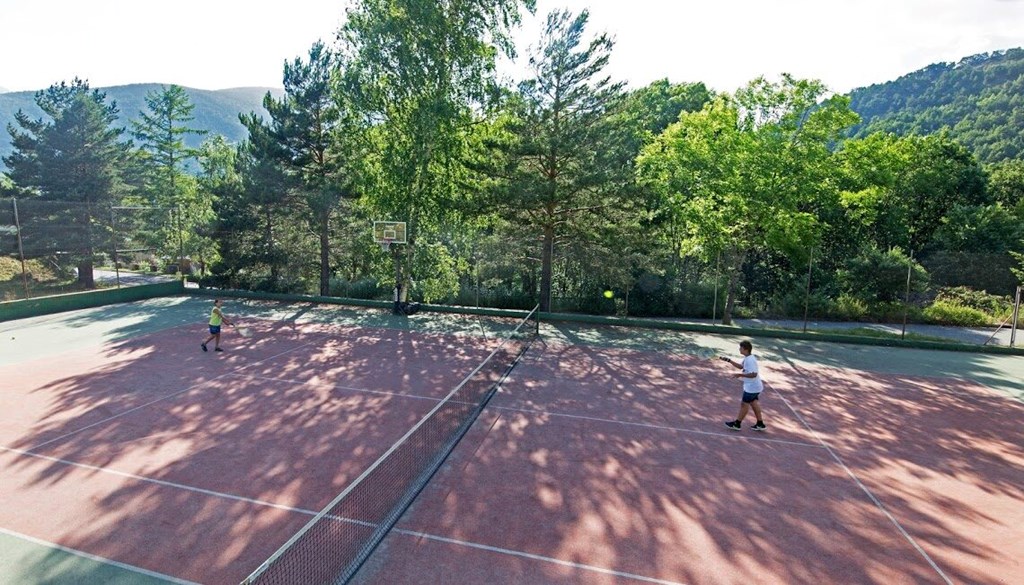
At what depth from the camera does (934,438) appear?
1089cm

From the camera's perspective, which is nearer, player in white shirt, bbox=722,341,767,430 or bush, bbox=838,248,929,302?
player in white shirt, bbox=722,341,767,430

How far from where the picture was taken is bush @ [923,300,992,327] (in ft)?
76.7

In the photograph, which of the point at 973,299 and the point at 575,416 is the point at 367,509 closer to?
the point at 575,416

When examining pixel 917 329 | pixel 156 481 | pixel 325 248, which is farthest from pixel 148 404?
pixel 917 329

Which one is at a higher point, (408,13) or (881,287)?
Answer: (408,13)

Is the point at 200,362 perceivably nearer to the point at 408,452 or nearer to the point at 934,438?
the point at 408,452

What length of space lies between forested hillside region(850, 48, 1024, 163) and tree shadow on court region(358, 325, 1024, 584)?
6003cm

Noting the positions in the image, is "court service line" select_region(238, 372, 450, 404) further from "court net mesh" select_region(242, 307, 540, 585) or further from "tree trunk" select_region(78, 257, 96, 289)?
"tree trunk" select_region(78, 257, 96, 289)

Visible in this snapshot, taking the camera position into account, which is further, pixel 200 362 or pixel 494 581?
pixel 200 362

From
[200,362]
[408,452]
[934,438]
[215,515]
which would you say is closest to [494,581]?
[408,452]

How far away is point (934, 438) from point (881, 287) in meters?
17.4

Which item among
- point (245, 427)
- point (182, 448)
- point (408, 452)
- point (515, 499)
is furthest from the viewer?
point (245, 427)

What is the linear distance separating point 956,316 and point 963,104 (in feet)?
417

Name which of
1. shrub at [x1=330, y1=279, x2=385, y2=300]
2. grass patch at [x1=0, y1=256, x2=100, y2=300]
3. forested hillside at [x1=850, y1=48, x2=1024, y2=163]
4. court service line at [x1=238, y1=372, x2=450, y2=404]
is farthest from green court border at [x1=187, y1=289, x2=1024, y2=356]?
forested hillside at [x1=850, y1=48, x2=1024, y2=163]
